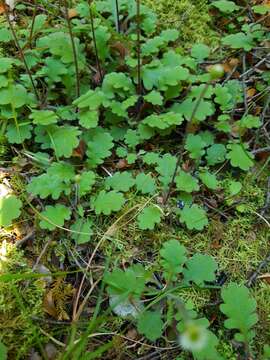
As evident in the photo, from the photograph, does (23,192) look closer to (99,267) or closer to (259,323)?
(99,267)

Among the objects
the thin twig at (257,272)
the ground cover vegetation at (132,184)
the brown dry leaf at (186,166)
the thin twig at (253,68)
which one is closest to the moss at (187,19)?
the ground cover vegetation at (132,184)

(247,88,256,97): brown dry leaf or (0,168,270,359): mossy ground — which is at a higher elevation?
(247,88,256,97): brown dry leaf

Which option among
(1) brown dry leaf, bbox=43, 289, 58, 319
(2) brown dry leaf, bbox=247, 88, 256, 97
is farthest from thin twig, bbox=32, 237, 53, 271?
(2) brown dry leaf, bbox=247, 88, 256, 97

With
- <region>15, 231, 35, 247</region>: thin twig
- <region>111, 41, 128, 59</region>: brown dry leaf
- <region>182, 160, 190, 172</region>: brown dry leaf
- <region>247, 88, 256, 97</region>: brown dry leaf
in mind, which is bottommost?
<region>15, 231, 35, 247</region>: thin twig

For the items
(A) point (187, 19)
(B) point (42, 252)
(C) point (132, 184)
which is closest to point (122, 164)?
(C) point (132, 184)

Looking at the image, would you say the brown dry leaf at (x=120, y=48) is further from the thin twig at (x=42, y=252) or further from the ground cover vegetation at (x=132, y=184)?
the thin twig at (x=42, y=252)

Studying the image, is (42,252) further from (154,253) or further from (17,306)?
(154,253)

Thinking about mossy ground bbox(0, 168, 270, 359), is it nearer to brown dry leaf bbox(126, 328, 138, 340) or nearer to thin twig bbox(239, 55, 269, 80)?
brown dry leaf bbox(126, 328, 138, 340)
